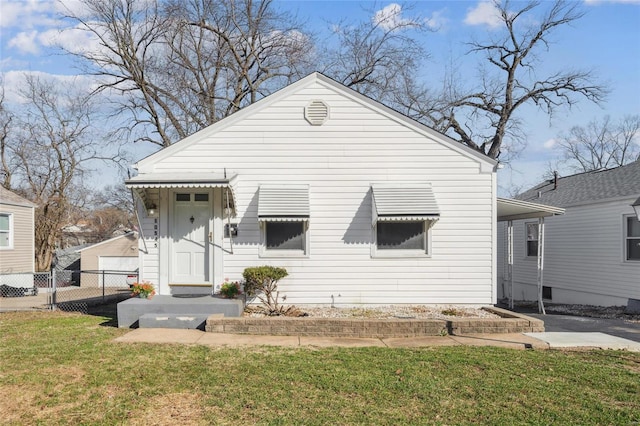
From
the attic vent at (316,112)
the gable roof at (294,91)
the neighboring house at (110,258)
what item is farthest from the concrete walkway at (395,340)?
the neighboring house at (110,258)

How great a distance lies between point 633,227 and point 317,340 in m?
10.7

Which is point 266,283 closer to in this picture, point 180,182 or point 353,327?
point 353,327

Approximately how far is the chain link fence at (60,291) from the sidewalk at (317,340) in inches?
164

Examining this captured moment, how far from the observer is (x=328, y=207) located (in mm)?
10234

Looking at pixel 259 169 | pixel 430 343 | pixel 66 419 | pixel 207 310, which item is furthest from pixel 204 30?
pixel 66 419

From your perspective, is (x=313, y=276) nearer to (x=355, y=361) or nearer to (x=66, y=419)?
(x=355, y=361)

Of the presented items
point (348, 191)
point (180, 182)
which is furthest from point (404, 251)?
point (180, 182)

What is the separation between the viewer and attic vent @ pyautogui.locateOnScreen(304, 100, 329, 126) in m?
10.3

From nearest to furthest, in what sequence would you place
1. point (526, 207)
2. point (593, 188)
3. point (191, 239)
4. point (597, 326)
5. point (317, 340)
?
point (317, 340), point (597, 326), point (191, 239), point (526, 207), point (593, 188)

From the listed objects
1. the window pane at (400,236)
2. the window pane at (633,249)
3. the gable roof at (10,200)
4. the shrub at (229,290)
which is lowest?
the shrub at (229,290)

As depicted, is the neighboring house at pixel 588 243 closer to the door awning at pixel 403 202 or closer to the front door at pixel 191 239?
the door awning at pixel 403 202

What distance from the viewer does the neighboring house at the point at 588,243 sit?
1384cm

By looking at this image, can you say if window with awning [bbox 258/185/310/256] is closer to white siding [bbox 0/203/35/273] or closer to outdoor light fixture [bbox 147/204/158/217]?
outdoor light fixture [bbox 147/204/158/217]

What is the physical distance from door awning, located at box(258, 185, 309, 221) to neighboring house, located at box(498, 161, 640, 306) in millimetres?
9345
